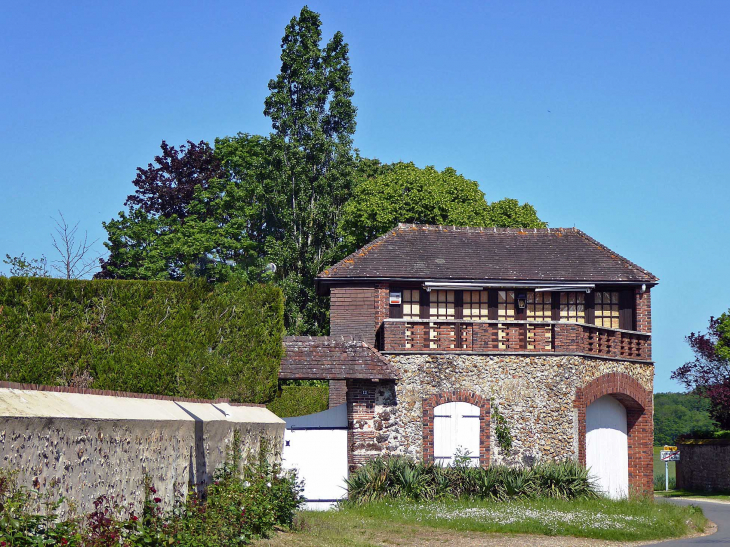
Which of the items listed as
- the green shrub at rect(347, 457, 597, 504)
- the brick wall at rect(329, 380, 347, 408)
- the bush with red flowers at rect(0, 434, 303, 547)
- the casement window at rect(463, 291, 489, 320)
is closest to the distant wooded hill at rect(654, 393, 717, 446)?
the casement window at rect(463, 291, 489, 320)

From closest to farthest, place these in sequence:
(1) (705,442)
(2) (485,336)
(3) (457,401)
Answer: (3) (457,401) < (2) (485,336) < (1) (705,442)

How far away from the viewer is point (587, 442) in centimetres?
2627

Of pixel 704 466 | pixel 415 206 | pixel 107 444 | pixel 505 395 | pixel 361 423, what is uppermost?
pixel 415 206

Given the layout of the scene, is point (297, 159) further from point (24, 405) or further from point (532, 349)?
point (24, 405)

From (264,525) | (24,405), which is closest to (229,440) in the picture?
(264,525)

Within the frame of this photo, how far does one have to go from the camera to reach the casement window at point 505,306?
2859 centimetres

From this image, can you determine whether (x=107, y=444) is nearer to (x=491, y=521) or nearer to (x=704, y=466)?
(x=491, y=521)

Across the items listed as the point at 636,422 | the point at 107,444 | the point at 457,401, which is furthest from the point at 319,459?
the point at 107,444

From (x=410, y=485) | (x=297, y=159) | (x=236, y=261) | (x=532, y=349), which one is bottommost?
(x=410, y=485)

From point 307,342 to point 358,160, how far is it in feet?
86.3

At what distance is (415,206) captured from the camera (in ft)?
132

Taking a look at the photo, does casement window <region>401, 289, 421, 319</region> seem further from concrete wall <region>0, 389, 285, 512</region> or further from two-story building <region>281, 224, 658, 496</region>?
concrete wall <region>0, 389, 285, 512</region>

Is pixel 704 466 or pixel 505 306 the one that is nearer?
pixel 505 306

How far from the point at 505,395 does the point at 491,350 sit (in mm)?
1285
